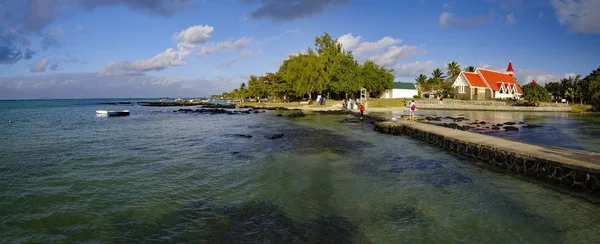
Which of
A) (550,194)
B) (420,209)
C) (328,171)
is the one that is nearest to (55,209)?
(328,171)

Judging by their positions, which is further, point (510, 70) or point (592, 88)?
point (510, 70)

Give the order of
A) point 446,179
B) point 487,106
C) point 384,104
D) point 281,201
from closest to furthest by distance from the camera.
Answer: point 281,201 → point 446,179 → point 487,106 → point 384,104

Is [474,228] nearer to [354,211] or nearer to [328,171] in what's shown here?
[354,211]

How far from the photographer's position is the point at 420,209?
9242mm

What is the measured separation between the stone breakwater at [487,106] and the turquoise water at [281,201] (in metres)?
50.3

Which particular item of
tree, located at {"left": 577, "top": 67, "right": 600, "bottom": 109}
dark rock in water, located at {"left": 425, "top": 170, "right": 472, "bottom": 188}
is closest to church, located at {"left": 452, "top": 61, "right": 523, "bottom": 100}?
tree, located at {"left": 577, "top": 67, "right": 600, "bottom": 109}

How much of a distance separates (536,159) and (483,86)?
67.8m

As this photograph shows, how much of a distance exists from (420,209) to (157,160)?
13.5 m

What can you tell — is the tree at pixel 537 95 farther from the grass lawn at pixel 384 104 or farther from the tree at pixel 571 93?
the grass lawn at pixel 384 104

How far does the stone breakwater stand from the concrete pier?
156 ft

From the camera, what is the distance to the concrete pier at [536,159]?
35.1 ft

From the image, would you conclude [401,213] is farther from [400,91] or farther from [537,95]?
[400,91]

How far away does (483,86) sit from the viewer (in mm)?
71250

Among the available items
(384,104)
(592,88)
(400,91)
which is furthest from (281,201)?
(400,91)
